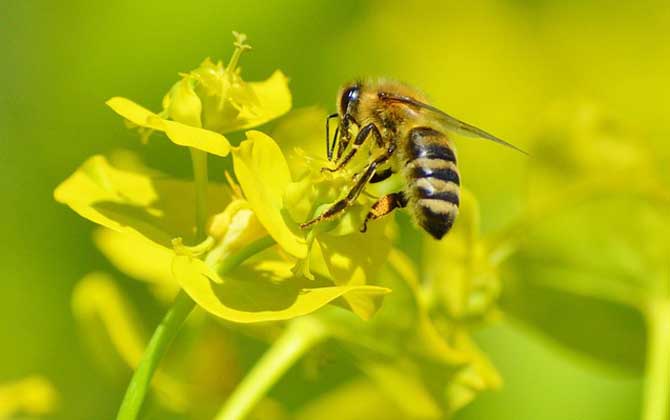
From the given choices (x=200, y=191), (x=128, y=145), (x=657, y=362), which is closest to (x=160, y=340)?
(x=200, y=191)

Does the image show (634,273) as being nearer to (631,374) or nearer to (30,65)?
(631,374)

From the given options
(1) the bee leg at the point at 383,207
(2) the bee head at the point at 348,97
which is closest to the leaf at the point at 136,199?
(1) the bee leg at the point at 383,207

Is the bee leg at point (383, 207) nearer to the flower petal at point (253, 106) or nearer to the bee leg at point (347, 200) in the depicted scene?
the bee leg at point (347, 200)

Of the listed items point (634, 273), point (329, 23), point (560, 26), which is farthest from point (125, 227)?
point (560, 26)

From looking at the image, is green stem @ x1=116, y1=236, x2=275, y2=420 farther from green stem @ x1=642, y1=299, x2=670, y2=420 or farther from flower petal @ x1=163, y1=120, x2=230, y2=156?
green stem @ x1=642, y1=299, x2=670, y2=420

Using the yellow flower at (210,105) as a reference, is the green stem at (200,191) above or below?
below

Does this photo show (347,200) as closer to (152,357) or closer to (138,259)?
(152,357)
